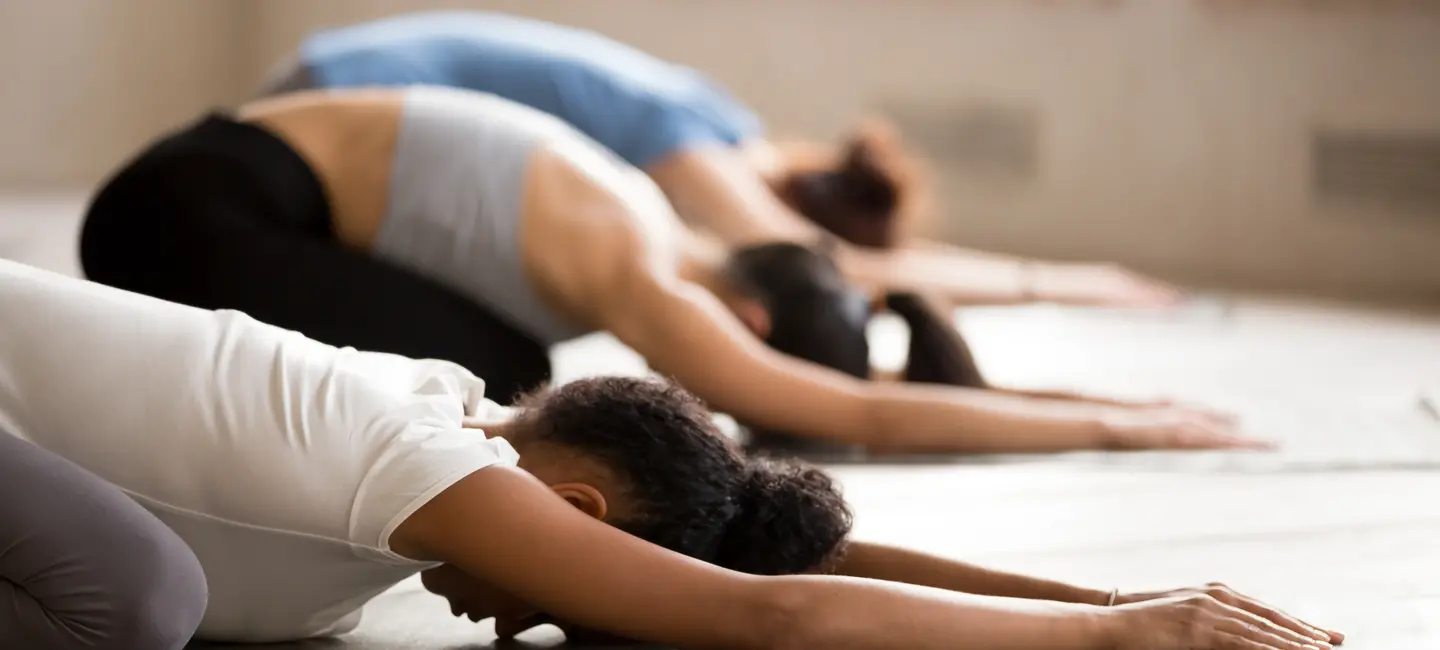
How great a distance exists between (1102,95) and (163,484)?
3.73 metres

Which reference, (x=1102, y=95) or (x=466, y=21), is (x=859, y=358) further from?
(x=1102, y=95)

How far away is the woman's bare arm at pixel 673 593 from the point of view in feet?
3.64

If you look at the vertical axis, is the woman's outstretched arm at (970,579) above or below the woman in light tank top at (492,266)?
below

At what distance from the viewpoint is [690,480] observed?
1.23 metres

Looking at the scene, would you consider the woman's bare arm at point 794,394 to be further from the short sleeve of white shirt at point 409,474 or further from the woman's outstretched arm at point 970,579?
the short sleeve of white shirt at point 409,474

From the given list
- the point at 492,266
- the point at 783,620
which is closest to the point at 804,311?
the point at 492,266

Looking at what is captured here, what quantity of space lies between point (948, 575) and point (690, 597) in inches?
11.6

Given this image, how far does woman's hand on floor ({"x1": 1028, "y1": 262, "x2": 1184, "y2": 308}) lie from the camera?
3625 millimetres

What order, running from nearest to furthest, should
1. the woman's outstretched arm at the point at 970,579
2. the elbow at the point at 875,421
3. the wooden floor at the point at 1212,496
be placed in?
the woman's outstretched arm at the point at 970,579 < the wooden floor at the point at 1212,496 < the elbow at the point at 875,421

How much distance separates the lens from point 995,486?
1.96m

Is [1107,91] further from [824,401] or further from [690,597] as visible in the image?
[690,597]

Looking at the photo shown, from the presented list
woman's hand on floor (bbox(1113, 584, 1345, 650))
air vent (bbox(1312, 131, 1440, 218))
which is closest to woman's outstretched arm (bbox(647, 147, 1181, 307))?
air vent (bbox(1312, 131, 1440, 218))

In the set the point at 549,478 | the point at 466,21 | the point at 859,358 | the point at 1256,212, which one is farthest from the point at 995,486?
the point at 1256,212

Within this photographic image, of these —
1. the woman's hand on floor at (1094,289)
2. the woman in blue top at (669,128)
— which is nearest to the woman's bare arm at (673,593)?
the woman in blue top at (669,128)
